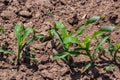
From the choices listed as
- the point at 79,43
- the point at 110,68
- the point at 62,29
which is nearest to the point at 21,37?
the point at 62,29

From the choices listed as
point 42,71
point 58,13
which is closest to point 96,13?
point 58,13

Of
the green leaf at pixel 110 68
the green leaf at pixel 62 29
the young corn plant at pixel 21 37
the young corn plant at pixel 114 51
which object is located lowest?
the green leaf at pixel 110 68

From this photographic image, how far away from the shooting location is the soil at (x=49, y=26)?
2385 mm

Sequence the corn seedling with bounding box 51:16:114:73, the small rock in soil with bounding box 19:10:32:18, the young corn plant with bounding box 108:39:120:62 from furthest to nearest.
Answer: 1. the small rock in soil with bounding box 19:10:32:18
2. the young corn plant with bounding box 108:39:120:62
3. the corn seedling with bounding box 51:16:114:73

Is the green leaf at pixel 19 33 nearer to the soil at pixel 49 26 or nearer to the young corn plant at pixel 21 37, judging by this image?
the young corn plant at pixel 21 37

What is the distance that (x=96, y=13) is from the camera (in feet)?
9.19

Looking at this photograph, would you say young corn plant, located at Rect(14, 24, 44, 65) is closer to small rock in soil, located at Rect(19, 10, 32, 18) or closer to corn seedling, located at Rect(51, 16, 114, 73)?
corn seedling, located at Rect(51, 16, 114, 73)

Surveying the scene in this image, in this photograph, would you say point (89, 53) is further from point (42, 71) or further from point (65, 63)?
point (42, 71)

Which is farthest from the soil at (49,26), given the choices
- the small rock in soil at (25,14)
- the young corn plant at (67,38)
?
the young corn plant at (67,38)

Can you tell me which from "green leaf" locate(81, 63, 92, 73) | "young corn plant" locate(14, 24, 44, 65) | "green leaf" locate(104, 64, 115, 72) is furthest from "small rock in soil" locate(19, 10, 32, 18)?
"green leaf" locate(104, 64, 115, 72)

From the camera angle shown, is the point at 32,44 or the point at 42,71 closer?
the point at 42,71

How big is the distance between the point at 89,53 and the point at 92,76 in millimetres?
184

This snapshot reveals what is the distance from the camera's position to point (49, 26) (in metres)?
2.73

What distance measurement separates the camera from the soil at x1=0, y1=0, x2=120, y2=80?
238 centimetres
